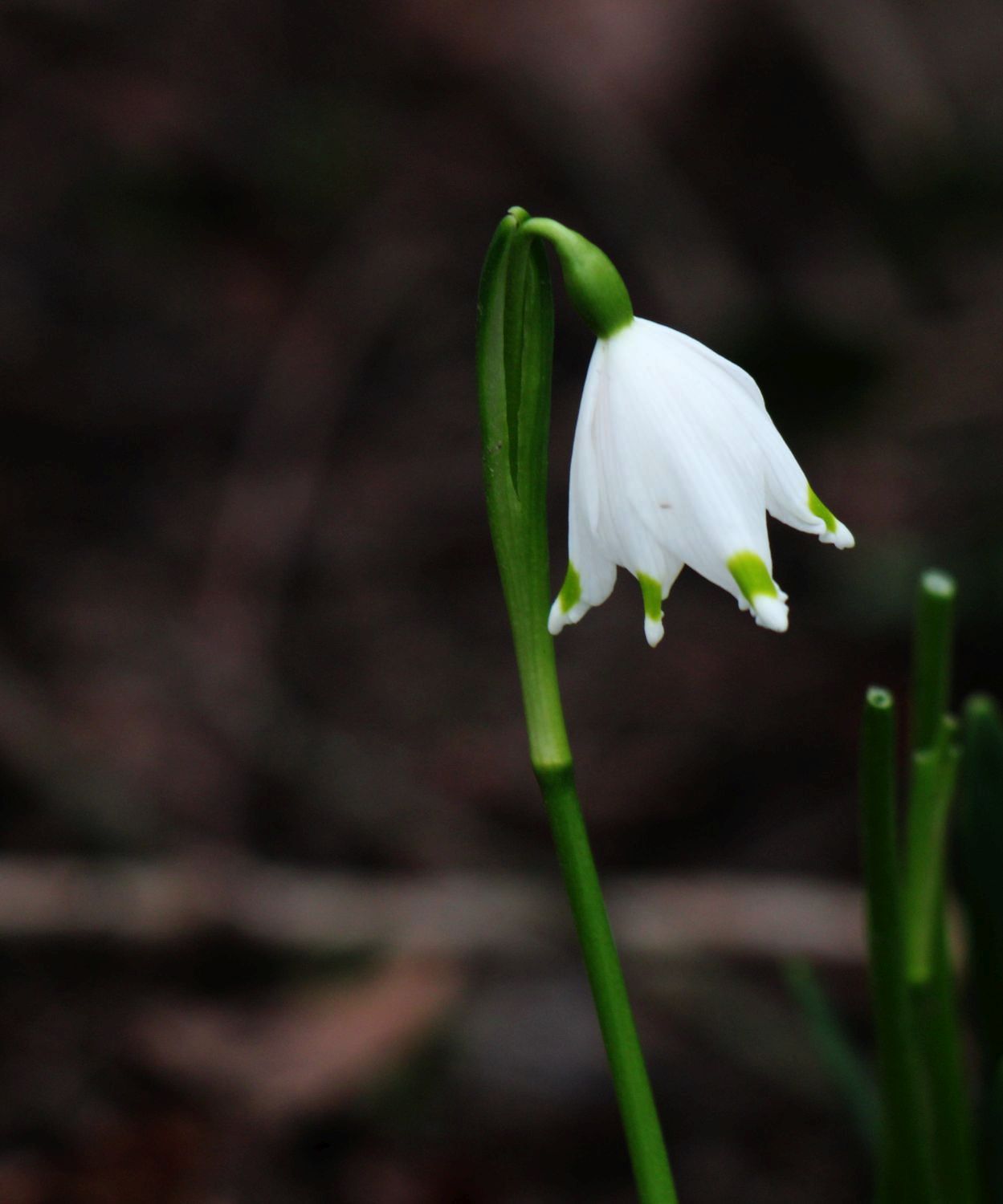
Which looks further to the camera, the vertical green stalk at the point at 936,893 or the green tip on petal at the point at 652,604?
the vertical green stalk at the point at 936,893

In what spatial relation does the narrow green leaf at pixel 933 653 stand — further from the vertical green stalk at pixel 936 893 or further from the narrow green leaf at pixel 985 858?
the narrow green leaf at pixel 985 858

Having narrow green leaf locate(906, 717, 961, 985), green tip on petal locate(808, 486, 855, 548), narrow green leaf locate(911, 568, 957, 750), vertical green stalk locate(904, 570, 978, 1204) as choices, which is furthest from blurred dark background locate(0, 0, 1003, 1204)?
green tip on petal locate(808, 486, 855, 548)

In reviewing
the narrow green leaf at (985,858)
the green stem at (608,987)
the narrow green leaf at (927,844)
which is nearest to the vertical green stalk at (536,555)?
the green stem at (608,987)

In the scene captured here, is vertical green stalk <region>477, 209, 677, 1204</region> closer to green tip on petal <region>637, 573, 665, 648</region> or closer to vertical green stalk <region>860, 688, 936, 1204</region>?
green tip on petal <region>637, 573, 665, 648</region>

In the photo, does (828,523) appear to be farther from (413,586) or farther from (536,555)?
(413,586)

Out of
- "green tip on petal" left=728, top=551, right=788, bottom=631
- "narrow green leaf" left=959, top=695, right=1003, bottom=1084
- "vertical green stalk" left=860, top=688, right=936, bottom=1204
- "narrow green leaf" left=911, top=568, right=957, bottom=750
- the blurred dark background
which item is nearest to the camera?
"green tip on petal" left=728, top=551, right=788, bottom=631

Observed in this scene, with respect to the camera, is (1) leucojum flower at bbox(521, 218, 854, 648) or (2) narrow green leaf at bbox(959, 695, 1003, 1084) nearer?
(1) leucojum flower at bbox(521, 218, 854, 648)

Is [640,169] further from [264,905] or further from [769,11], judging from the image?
[264,905]
